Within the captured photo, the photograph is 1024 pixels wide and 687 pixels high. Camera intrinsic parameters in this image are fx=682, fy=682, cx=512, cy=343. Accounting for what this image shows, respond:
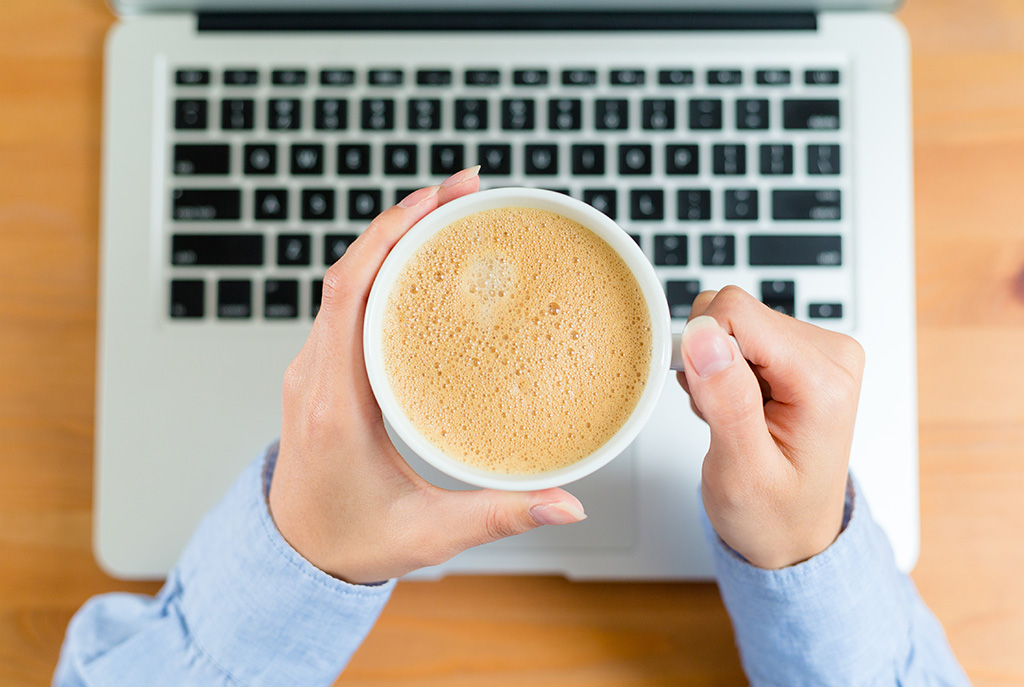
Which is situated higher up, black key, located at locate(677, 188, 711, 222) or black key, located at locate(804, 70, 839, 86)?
black key, located at locate(804, 70, 839, 86)

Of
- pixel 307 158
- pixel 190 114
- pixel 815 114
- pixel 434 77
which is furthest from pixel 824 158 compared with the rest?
pixel 190 114

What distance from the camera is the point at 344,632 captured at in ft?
1.77

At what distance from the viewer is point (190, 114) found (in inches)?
24.2

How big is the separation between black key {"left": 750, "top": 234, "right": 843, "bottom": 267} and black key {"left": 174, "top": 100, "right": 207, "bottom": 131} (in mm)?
504

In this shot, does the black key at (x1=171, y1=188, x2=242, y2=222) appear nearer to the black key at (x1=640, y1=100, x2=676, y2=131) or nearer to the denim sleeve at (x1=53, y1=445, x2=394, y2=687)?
the denim sleeve at (x1=53, y1=445, x2=394, y2=687)

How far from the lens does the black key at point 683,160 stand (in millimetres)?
608

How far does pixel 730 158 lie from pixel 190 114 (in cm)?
49

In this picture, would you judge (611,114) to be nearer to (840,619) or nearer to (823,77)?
(823,77)

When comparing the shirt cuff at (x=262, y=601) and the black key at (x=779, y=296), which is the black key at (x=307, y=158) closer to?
the shirt cuff at (x=262, y=601)

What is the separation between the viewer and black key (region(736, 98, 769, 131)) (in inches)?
24.0

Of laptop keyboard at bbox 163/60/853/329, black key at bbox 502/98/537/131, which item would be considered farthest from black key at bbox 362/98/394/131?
black key at bbox 502/98/537/131

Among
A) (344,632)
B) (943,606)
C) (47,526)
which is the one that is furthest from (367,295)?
(943,606)

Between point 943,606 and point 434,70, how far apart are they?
71 cm

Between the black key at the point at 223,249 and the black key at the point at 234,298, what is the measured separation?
0.02 m
